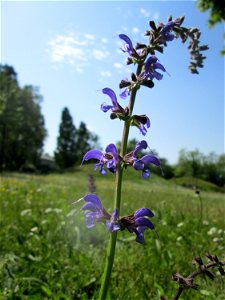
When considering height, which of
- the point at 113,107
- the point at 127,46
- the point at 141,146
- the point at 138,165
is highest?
the point at 127,46

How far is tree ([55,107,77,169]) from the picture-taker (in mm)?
85375

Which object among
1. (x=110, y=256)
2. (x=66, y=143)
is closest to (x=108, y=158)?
(x=110, y=256)

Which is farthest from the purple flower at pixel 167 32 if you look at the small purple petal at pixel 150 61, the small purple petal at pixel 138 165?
the small purple petal at pixel 138 165

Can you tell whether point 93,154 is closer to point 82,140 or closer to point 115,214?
point 115,214

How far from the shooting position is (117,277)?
3893 millimetres

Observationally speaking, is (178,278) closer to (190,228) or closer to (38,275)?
(38,275)

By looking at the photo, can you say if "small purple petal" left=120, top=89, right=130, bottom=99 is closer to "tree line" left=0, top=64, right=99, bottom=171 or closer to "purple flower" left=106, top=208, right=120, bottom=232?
"purple flower" left=106, top=208, right=120, bottom=232

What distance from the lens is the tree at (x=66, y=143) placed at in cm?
8538

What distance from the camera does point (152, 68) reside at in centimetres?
233

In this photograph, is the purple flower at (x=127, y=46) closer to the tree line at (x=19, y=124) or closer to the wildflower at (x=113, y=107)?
the wildflower at (x=113, y=107)

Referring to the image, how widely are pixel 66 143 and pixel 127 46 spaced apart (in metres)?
84.8

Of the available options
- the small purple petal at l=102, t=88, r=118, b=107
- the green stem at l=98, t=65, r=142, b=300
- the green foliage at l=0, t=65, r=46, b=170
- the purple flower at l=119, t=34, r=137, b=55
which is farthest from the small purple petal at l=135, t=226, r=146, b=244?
the green foliage at l=0, t=65, r=46, b=170

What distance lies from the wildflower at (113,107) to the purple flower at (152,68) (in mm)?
220

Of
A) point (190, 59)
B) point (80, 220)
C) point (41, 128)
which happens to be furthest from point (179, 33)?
point (41, 128)
